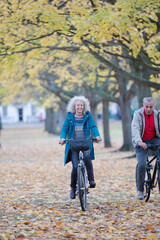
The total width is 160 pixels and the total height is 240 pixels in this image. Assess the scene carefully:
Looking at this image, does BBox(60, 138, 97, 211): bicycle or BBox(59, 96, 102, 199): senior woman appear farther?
BBox(59, 96, 102, 199): senior woman

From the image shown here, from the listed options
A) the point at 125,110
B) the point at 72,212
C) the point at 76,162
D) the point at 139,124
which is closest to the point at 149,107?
the point at 139,124

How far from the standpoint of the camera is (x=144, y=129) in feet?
24.4

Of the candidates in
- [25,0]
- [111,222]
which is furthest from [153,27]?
[111,222]

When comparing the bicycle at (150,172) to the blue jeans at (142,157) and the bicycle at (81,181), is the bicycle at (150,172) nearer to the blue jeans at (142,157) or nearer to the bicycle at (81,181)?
the blue jeans at (142,157)

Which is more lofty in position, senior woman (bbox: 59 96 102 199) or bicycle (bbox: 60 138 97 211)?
senior woman (bbox: 59 96 102 199)

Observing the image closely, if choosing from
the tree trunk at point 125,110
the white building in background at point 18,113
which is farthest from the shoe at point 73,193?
the white building in background at point 18,113

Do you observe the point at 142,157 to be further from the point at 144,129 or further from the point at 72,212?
the point at 72,212

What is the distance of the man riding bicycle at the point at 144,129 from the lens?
7242 mm

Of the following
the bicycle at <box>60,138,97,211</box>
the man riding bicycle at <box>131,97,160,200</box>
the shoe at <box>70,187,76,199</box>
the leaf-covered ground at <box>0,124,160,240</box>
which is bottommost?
the leaf-covered ground at <box>0,124,160,240</box>

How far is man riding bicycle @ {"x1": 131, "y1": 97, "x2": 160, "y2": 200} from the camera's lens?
7242 mm

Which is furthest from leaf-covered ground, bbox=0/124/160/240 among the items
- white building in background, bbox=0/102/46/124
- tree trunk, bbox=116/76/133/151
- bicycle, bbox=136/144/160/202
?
white building in background, bbox=0/102/46/124

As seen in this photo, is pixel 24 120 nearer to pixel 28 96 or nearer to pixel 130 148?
pixel 28 96

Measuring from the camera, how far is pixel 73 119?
7391 millimetres

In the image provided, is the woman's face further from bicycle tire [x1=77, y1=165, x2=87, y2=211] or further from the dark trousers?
bicycle tire [x1=77, y1=165, x2=87, y2=211]
